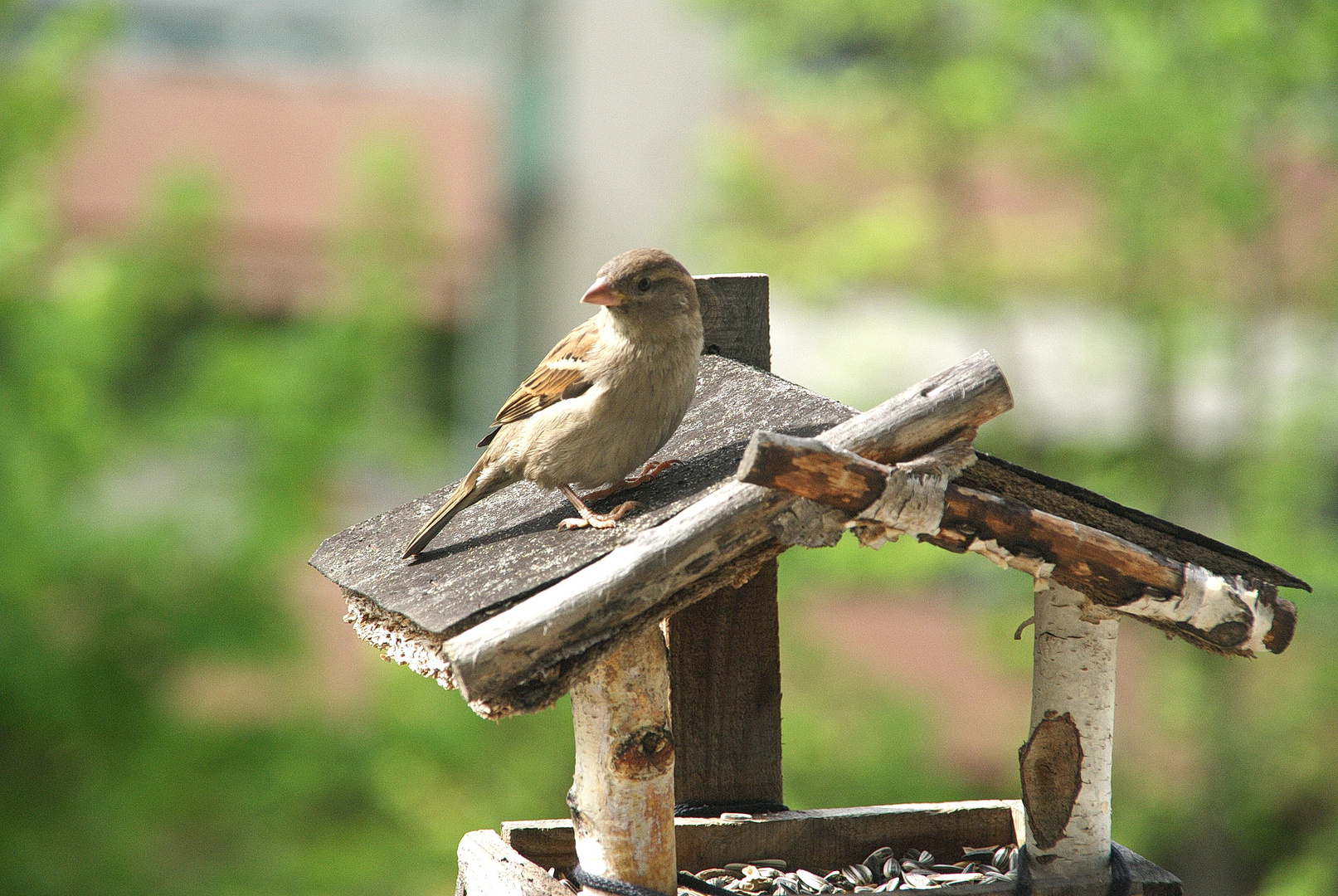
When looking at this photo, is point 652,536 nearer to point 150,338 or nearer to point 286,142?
point 150,338

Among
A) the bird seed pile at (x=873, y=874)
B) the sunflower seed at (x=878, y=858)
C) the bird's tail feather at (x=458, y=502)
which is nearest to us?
the bird's tail feather at (x=458, y=502)

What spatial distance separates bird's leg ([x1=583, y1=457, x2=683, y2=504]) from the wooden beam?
0.63m

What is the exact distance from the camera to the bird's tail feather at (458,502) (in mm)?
2777

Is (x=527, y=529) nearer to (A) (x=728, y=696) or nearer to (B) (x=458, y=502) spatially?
(B) (x=458, y=502)

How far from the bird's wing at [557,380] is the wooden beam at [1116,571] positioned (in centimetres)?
85

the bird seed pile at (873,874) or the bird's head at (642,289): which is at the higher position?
the bird's head at (642,289)

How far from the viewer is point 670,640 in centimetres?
326

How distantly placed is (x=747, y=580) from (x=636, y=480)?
0.33 metres

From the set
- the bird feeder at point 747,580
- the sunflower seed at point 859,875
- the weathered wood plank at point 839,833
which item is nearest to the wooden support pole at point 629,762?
the bird feeder at point 747,580

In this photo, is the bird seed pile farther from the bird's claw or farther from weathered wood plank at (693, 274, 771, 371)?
weathered wood plank at (693, 274, 771, 371)

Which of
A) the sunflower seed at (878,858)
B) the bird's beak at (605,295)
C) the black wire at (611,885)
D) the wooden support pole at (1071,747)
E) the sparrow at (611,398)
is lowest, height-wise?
the sunflower seed at (878,858)

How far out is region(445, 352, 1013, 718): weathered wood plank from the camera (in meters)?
2.11

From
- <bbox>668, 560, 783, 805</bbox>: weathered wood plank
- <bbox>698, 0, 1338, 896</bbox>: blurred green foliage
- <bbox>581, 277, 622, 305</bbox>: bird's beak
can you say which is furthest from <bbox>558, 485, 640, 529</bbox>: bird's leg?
<bbox>698, 0, 1338, 896</bbox>: blurred green foliage

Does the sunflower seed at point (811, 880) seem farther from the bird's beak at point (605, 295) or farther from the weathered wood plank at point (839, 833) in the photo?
the bird's beak at point (605, 295)
